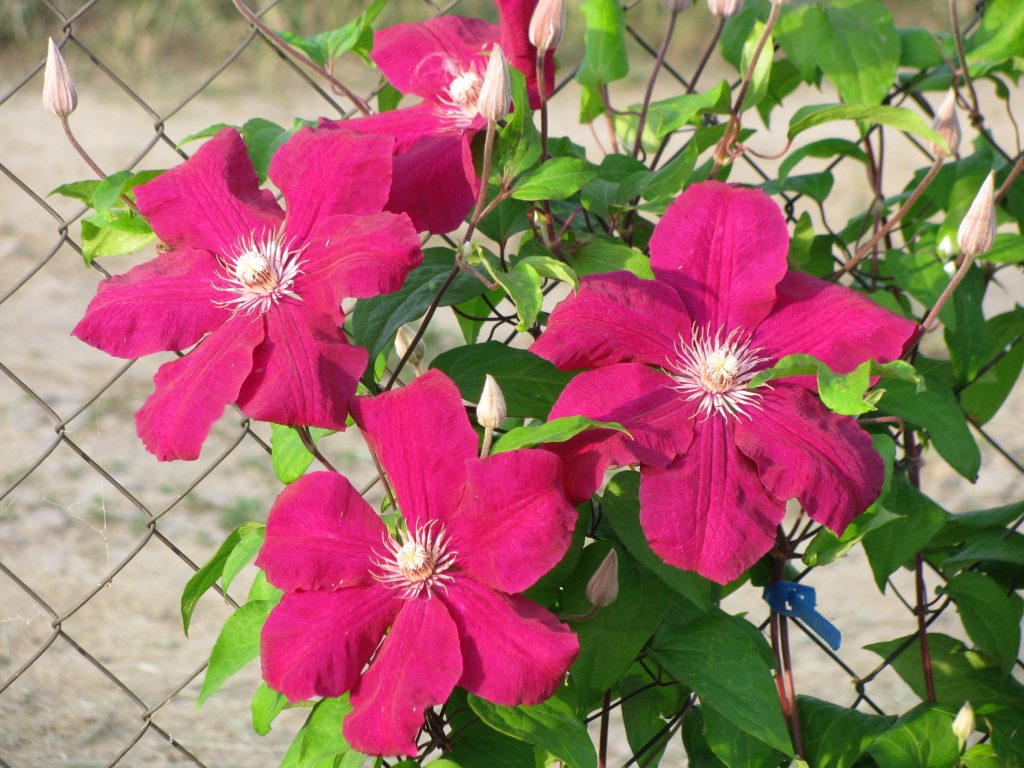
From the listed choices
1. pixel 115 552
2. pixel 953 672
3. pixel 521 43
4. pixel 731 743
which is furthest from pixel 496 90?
pixel 115 552

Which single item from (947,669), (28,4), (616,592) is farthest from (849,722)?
(28,4)

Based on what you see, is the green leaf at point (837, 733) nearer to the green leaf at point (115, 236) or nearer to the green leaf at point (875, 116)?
the green leaf at point (875, 116)

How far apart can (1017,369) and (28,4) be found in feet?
15.7

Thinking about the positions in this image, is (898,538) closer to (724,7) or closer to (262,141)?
(724,7)

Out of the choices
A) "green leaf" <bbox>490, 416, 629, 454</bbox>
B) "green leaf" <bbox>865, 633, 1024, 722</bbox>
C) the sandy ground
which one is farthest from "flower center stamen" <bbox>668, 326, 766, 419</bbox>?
the sandy ground

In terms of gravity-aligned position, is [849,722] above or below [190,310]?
below

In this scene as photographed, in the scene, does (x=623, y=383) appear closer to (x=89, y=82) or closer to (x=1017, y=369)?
(x=1017, y=369)

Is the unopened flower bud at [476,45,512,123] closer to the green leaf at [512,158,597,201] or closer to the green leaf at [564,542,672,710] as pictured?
the green leaf at [512,158,597,201]

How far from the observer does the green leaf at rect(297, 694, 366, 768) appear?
81 cm

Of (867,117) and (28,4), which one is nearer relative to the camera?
(867,117)

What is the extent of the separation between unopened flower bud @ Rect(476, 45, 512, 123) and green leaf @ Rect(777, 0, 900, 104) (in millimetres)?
422

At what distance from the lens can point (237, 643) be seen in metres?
0.87

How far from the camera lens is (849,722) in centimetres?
99

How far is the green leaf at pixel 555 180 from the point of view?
2.72 ft
